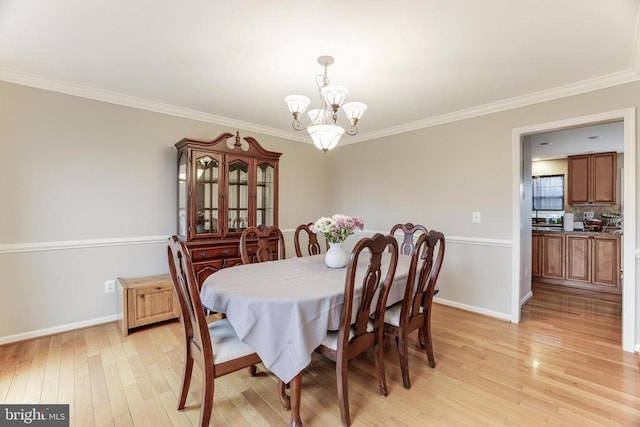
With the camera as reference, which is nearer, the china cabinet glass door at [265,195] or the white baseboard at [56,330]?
the white baseboard at [56,330]

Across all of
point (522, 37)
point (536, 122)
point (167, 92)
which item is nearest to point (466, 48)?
point (522, 37)

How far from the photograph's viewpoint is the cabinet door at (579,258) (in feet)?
14.8

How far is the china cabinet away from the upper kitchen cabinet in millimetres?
5301

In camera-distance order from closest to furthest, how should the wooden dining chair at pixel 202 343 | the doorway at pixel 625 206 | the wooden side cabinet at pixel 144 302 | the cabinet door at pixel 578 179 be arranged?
the wooden dining chair at pixel 202 343 → the doorway at pixel 625 206 → the wooden side cabinet at pixel 144 302 → the cabinet door at pixel 578 179

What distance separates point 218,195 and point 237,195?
248 mm

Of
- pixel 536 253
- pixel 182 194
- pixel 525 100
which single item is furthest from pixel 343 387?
pixel 536 253

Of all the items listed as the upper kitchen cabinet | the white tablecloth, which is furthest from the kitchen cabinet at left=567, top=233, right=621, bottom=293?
the white tablecloth

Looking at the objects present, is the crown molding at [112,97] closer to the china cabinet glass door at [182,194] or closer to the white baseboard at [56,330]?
the china cabinet glass door at [182,194]

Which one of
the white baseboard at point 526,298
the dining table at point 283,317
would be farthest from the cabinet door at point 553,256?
the dining table at point 283,317

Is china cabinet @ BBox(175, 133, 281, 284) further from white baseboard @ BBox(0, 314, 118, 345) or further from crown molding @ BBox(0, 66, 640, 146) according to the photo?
white baseboard @ BBox(0, 314, 118, 345)

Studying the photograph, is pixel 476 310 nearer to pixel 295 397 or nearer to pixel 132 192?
pixel 295 397

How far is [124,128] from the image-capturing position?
122 inches

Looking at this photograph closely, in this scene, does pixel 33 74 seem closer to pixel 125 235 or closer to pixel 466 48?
pixel 125 235

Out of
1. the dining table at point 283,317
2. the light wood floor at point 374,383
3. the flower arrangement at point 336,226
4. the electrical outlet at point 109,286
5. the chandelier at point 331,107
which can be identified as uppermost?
the chandelier at point 331,107
